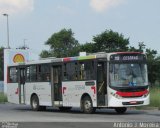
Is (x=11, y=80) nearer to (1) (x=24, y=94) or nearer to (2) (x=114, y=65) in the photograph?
(1) (x=24, y=94)

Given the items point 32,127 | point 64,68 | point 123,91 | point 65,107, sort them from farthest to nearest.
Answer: point 65,107
point 64,68
point 123,91
point 32,127

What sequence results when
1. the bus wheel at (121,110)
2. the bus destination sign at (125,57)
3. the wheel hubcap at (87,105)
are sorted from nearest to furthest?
the bus destination sign at (125,57) < the wheel hubcap at (87,105) < the bus wheel at (121,110)

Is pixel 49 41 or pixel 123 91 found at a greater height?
pixel 49 41

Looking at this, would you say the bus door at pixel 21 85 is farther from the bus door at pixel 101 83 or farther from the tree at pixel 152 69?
the tree at pixel 152 69

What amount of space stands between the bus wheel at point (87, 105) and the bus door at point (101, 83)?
1.98 ft

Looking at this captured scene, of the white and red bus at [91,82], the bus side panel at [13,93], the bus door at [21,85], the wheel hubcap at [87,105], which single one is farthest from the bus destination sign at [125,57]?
the bus side panel at [13,93]

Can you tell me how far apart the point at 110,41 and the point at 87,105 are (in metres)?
48.8

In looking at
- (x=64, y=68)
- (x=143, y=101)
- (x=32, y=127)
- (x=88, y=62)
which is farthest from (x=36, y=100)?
(x=32, y=127)

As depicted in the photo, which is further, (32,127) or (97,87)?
(97,87)

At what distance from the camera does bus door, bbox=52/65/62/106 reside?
2983 centimetres

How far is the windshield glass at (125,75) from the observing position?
26.0 metres

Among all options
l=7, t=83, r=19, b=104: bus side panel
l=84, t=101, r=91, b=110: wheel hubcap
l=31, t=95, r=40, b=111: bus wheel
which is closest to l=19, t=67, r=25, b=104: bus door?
l=7, t=83, r=19, b=104: bus side panel

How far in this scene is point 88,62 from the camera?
27.3 metres

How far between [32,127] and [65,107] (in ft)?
42.3
